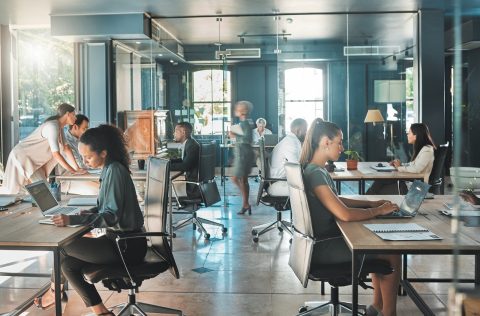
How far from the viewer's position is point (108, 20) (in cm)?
836

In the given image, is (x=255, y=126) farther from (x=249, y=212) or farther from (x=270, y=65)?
(x=249, y=212)

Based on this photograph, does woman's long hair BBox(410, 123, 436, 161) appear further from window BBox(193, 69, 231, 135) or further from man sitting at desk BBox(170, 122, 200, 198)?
window BBox(193, 69, 231, 135)

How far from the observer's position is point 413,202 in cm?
322

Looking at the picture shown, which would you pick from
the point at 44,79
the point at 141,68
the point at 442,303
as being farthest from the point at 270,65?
the point at 442,303

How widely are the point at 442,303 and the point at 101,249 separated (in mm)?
2332

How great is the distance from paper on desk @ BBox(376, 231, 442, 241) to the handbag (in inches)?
148

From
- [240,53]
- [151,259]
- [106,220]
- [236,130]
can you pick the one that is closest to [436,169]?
[151,259]

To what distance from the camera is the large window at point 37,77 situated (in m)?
9.23

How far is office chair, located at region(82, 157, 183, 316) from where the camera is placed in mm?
3213

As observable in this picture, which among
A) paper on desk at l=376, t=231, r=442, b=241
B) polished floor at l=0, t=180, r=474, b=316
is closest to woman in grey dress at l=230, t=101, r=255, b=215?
polished floor at l=0, t=180, r=474, b=316

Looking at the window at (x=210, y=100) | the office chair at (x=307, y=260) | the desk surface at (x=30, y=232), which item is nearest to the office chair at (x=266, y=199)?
the window at (x=210, y=100)

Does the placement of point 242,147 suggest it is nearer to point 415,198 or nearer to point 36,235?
point 415,198

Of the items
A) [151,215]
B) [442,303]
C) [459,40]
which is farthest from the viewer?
[442,303]

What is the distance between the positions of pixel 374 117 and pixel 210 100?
2428mm
